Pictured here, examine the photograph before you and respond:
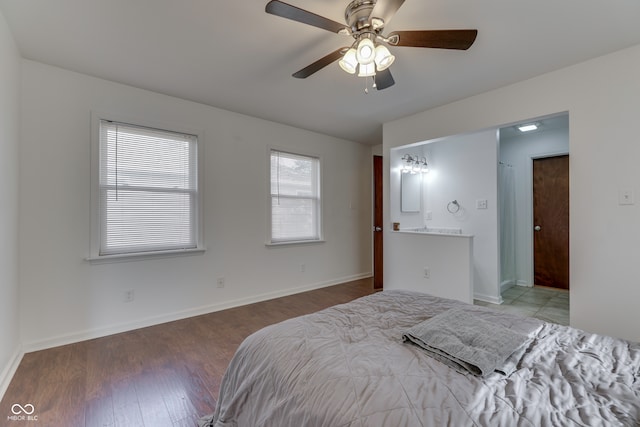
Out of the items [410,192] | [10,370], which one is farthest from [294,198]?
[10,370]

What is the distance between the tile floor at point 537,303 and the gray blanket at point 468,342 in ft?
8.19

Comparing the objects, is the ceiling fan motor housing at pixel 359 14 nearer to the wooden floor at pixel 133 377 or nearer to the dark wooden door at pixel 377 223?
the wooden floor at pixel 133 377

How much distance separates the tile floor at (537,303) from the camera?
3237 mm

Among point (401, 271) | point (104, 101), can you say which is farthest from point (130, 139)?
point (401, 271)

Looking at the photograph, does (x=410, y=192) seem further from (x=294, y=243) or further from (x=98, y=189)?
(x=98, y=189)

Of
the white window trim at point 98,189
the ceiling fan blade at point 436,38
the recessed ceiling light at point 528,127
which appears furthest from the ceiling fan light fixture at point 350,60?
the recessed ceiling light at point 528,127

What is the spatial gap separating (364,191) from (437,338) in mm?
4100

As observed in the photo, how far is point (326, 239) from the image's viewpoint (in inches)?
182

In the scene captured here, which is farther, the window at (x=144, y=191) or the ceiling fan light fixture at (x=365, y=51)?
the window at (x=144, y=191)

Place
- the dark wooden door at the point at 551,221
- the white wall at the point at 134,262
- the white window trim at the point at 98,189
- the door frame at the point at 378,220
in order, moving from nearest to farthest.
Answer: the white wall at the point at 134,262
the white window trim at the point at 98,189
the dark wooden door at the point at 551,221
the door frame at the point at 378,220

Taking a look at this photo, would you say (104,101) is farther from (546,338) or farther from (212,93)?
(546,338)

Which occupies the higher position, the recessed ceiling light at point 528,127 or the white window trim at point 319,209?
the recessed ceiling light at point 528,127

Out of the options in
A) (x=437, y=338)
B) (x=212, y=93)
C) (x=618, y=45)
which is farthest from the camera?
(x=212, y=93)

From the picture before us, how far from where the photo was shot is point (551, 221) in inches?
173
